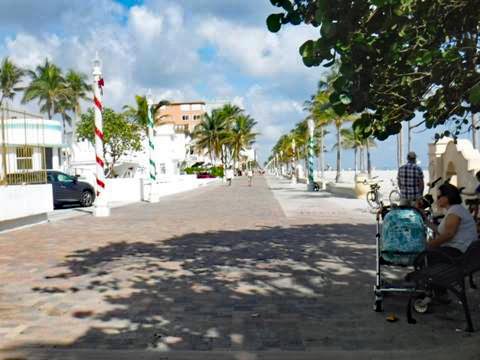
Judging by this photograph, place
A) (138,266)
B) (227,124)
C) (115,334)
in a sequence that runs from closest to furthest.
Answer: (115,334), (138,266), (227,124)

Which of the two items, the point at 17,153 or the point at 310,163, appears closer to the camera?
the point at 17,153

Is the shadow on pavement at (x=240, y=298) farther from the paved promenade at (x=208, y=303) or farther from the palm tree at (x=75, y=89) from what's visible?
the palm tree at (x=75, y=89)

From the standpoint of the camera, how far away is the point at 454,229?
18.5 feet

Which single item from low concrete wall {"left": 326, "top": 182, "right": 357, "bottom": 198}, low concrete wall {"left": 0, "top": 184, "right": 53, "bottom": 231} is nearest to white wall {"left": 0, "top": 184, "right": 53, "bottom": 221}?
low concrete wall {"left": 0, "top": 184, "right": 53, "bottom": 231}

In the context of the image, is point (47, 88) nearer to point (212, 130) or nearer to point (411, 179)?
point (212, 130)

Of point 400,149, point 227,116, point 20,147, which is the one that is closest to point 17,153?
point 20,147

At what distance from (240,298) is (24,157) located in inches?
412

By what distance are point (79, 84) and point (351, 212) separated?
185 ft

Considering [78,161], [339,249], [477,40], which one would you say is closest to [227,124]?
[78,161]

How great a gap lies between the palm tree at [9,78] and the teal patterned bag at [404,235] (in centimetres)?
6504

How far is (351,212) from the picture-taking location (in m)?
18.3

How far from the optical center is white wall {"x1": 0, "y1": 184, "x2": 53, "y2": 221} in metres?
13.8

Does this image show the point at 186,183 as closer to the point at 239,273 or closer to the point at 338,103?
the point at 239,273

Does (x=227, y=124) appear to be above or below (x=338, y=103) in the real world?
above
